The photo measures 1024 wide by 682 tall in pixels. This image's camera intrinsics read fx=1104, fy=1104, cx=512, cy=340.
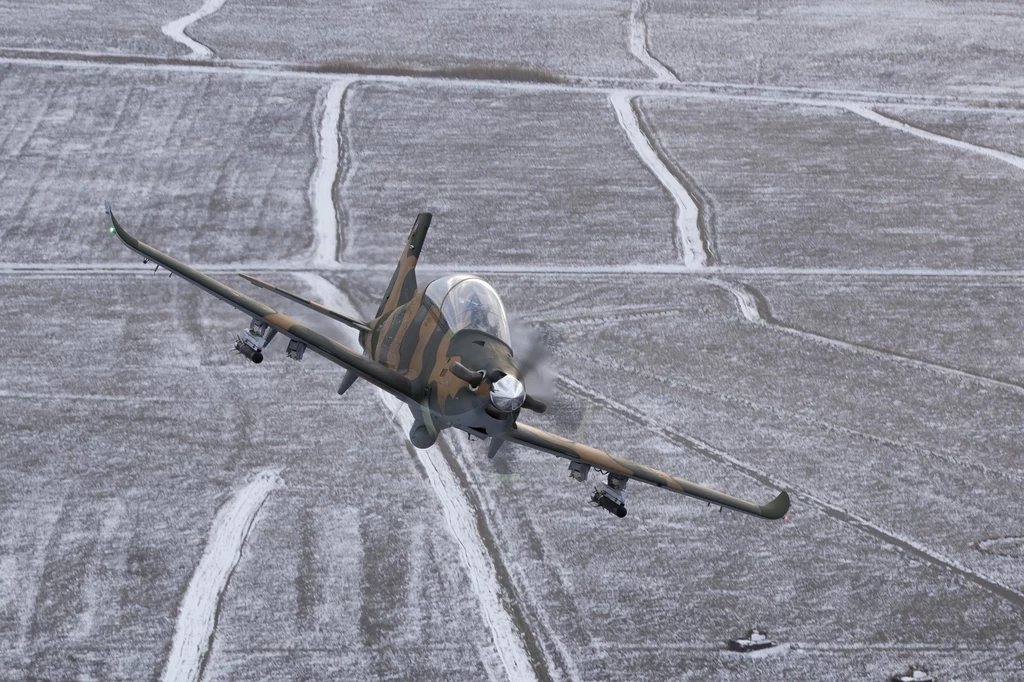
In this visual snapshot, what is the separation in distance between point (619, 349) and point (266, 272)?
22.2m

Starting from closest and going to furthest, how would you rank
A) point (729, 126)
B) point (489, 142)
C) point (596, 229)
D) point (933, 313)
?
point (933, 313)
point (596, 229)
point (489, 142)
point (729, 126)

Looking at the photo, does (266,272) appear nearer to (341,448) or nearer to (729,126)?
(341,448)

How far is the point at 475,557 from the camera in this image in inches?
1558

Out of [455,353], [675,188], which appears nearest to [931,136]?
[675,188]

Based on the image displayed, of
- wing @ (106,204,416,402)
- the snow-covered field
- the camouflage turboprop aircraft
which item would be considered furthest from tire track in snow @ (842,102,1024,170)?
wing @ (106,204,416,402)

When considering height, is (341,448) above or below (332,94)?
below

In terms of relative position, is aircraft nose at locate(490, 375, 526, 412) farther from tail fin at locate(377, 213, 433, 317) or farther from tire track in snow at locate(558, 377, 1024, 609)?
tire track in snow at locate(558, 377, 1024, 609)

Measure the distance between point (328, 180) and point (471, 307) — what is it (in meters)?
52.9

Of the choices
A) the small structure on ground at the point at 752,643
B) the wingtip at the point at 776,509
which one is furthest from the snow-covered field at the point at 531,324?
the wingtip at the point at 776,509

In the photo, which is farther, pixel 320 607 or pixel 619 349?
pixel 619 349

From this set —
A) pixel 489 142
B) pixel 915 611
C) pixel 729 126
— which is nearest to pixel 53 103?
pixel 489 142

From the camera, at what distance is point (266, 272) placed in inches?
2552

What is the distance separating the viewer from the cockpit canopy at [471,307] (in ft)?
93.5

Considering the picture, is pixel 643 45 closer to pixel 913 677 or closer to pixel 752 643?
pixel 752 643
